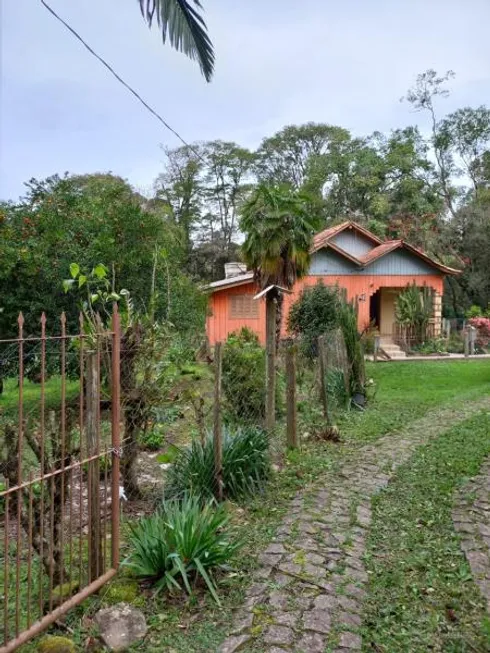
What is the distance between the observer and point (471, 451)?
6992 mm

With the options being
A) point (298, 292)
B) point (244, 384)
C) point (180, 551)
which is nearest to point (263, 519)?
point (180, 551)

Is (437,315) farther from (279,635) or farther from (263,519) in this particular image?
(279,635)

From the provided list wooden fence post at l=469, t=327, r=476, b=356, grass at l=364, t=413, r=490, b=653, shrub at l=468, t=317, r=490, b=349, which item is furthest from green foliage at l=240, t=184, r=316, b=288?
shrub at l=468, t=317, r=490, b=349

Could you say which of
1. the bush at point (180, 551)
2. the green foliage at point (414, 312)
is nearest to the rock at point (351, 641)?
the bush at point (180, 551)

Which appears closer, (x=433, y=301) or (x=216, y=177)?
(x=433, y=301)

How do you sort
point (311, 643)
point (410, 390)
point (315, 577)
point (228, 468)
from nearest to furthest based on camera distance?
1. point (311, 643)
2. point (315, 577)
3. point (228, 468)
4. point (410, 390)

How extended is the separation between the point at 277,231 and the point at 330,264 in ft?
30.5

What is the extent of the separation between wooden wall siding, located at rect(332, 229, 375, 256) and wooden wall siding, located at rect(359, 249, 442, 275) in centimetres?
177

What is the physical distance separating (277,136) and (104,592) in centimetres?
3829

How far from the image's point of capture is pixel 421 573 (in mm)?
3746

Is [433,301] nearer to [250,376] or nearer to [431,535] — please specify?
[250,376]

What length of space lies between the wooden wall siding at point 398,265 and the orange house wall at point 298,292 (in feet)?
0.72

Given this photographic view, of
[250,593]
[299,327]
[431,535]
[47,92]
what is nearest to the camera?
[250,593]

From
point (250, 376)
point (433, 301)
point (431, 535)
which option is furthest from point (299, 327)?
point (431, 535)
